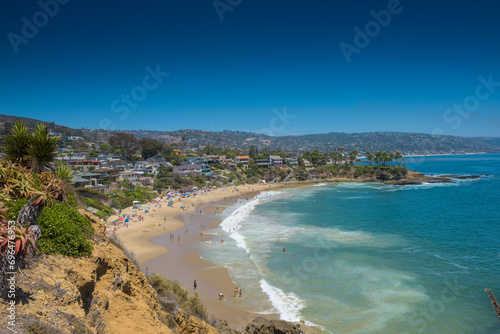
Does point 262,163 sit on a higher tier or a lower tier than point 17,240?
lower

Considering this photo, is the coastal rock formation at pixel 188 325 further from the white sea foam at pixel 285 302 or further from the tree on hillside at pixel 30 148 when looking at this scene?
the white sea foam at pixel 285 302

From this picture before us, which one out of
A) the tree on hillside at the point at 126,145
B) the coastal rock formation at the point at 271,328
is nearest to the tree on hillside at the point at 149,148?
the tree on hillside at the point at 126,145

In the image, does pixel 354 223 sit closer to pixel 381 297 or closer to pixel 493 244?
pixel 493 244

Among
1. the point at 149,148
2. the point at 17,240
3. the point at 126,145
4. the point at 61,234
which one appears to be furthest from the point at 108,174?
the point at 17,240

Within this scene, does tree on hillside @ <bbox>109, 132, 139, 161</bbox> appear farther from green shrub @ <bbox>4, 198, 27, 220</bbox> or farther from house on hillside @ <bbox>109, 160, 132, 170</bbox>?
green shrub @ <bbox>4, 198, 27, 220</bbox>

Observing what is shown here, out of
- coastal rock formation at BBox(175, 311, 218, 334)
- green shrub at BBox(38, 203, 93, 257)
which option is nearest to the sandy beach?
coastal rock formation at BBox(175, 311, 218, 334)

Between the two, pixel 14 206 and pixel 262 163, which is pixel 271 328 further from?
pixel 262 163
